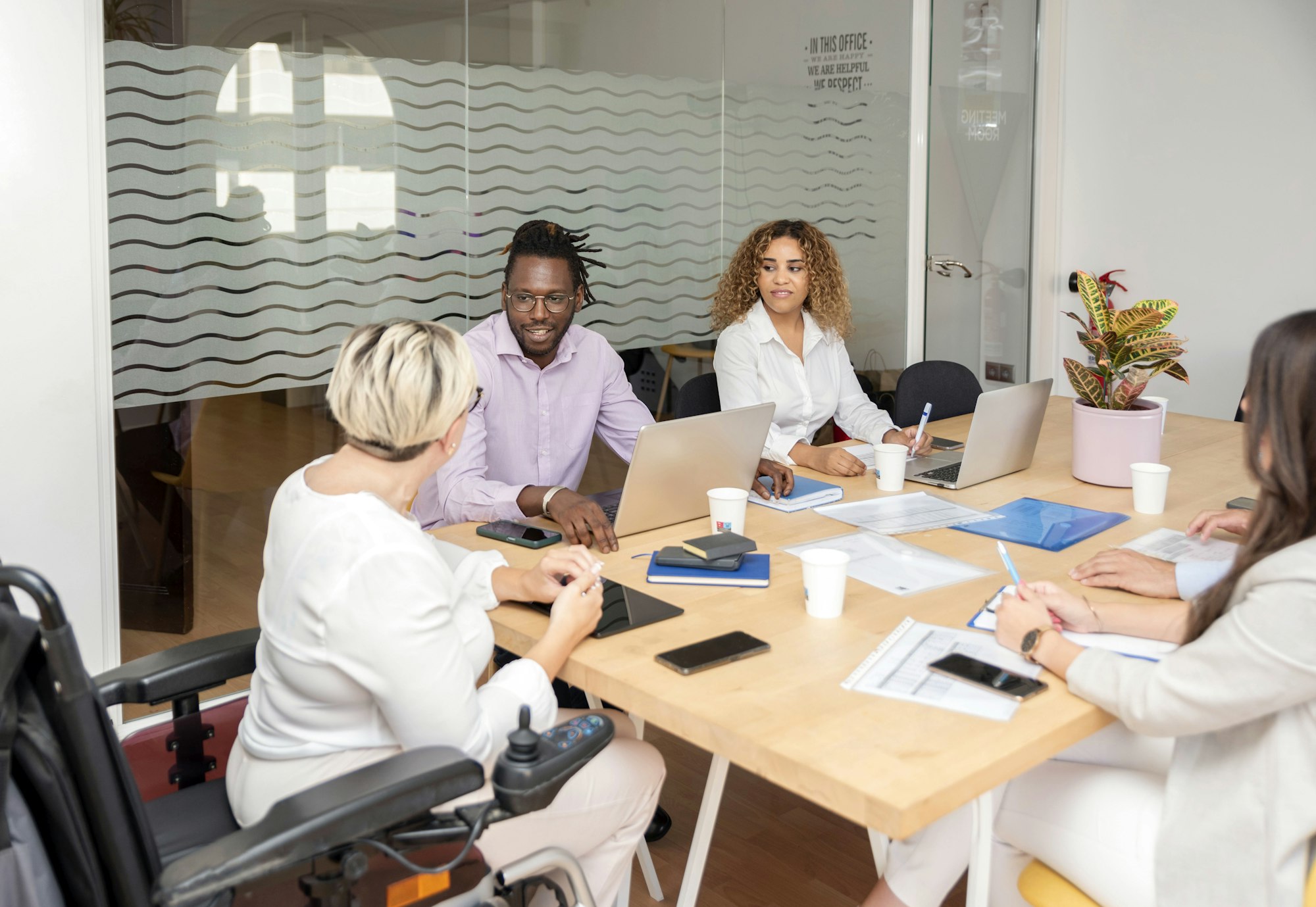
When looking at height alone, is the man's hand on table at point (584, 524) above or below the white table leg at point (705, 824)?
above

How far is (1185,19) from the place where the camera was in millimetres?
4527

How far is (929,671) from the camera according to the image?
1507 mm

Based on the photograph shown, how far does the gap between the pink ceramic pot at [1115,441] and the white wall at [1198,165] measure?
2155 millimetres

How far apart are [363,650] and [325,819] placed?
0.21m

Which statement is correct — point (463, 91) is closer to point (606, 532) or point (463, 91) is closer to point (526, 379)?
point (526, 379)

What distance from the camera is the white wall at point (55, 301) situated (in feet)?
8.07

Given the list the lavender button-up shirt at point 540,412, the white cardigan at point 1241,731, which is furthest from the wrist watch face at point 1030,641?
the lavender button-up shirt at point 540,412

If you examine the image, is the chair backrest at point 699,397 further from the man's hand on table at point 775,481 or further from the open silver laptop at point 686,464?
the open silver laptop at point 686,464

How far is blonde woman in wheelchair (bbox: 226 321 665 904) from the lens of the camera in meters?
1.38

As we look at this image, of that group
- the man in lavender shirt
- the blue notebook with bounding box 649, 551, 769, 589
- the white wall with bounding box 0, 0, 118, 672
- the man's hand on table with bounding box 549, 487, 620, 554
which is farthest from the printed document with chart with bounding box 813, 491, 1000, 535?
the white wall with bounding box 0, 0, 118, 672

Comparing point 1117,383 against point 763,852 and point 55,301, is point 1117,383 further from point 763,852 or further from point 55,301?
point 55,301

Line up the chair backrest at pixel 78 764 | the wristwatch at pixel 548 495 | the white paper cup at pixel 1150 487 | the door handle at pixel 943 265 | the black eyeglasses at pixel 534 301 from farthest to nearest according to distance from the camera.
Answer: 1. the door handle at pixel 943 265
2. the black eyeglasses at pixel 534 301
3. the white paper cup at pixel 1150 487
4. the wristwatch at pixel 548 495
5. the chair backrest at pixel 78 764

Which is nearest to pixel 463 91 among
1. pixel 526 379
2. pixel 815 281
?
pixel 526 379

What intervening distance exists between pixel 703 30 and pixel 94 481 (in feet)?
7.47
